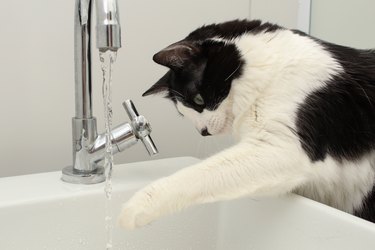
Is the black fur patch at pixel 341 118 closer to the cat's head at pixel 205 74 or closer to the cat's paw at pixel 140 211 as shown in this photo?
the cat's head at pixel 205 74

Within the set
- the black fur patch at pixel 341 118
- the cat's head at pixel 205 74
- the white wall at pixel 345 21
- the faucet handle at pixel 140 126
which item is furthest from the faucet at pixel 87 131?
the white wall at pixel 345 21

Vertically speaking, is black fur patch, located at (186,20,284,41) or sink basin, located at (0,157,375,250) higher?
black fur patch, located at (186,20,284,41)

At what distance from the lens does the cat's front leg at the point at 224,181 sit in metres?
0.70

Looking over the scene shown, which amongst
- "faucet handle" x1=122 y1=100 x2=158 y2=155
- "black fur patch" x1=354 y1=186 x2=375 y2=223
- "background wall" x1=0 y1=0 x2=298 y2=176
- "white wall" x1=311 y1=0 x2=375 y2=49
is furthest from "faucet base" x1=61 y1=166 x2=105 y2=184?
"white wall" x1=311 y1=0 x2=375 y2=49

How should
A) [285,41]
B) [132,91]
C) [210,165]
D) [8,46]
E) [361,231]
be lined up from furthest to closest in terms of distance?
1. [132,91]
2. [8,46]
3. [285,41]
4. [210,165]
5. [361,231]

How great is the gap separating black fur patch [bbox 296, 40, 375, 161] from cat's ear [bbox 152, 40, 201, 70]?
0.24m

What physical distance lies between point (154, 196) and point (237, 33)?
0.38 metres

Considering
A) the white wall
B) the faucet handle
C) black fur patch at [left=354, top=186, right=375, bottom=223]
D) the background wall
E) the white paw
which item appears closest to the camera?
the white paw

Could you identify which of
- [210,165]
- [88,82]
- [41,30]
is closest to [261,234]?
[210,165]

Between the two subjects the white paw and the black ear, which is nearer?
the white paw

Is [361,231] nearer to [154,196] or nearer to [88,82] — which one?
[154,196]

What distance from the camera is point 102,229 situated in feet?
2.97

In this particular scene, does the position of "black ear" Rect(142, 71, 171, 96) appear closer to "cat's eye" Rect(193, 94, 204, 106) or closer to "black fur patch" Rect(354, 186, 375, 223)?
"cat's eye" Rect(193, 94, 204, 106)

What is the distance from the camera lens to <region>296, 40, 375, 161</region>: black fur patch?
77 cm
